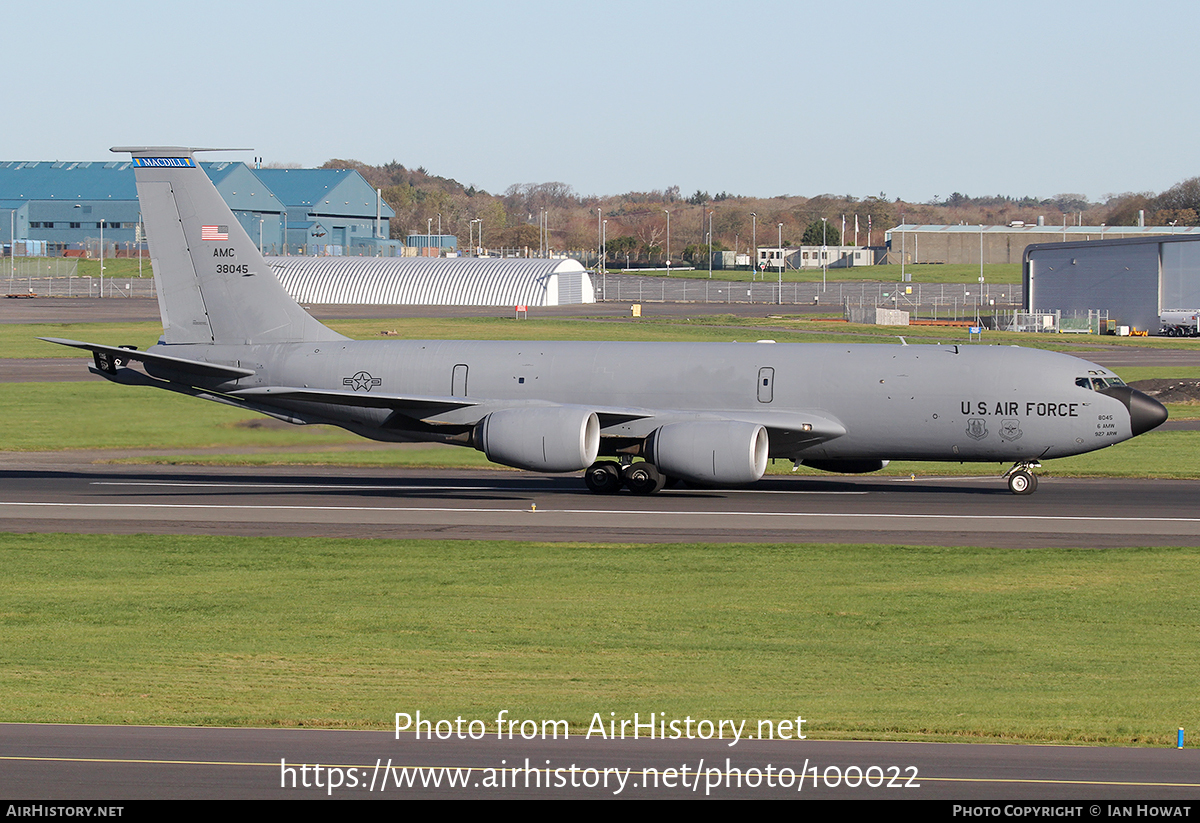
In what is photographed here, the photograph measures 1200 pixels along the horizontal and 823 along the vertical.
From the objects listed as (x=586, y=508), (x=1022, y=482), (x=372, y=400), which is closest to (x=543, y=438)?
(x=586, y=508)

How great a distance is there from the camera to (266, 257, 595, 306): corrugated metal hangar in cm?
13550

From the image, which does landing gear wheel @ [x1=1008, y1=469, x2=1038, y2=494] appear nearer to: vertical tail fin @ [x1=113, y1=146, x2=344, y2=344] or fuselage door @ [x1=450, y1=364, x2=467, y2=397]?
fuselage door @ [x1=450, y1=364, x2=467, y2=397]

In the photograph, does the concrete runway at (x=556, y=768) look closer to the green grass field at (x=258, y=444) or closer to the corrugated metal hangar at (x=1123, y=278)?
the green grass field at (x=258, y=444)

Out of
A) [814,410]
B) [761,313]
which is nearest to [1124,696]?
[814,410]

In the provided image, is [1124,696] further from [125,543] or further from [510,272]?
[510,272]

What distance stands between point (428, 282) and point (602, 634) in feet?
394

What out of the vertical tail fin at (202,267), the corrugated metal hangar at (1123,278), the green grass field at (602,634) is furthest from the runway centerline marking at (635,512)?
the corrugated metal hangar at (1123,278)

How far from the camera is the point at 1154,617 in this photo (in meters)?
20.9

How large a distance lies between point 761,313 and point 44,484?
102m

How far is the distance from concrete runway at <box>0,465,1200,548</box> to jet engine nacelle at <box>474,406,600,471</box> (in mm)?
1156

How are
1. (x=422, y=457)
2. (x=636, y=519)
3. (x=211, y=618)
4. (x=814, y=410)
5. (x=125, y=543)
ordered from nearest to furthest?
(x=211, y=618) → (x=125, y=543) → (x=636, y=519) → (x=814, y=410) → (x=422, y=457)

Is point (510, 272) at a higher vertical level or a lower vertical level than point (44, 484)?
higher

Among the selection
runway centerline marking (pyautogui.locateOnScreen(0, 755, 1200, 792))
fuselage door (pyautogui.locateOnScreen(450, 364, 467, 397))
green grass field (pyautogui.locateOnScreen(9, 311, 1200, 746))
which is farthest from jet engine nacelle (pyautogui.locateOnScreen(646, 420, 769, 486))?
runway centerline marking (pyautogui.locateOnScreen(0, 755, 1200, 792))

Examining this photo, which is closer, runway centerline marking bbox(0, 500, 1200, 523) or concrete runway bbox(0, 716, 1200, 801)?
concrete runway bbox(0, 716, 1200, 801)
